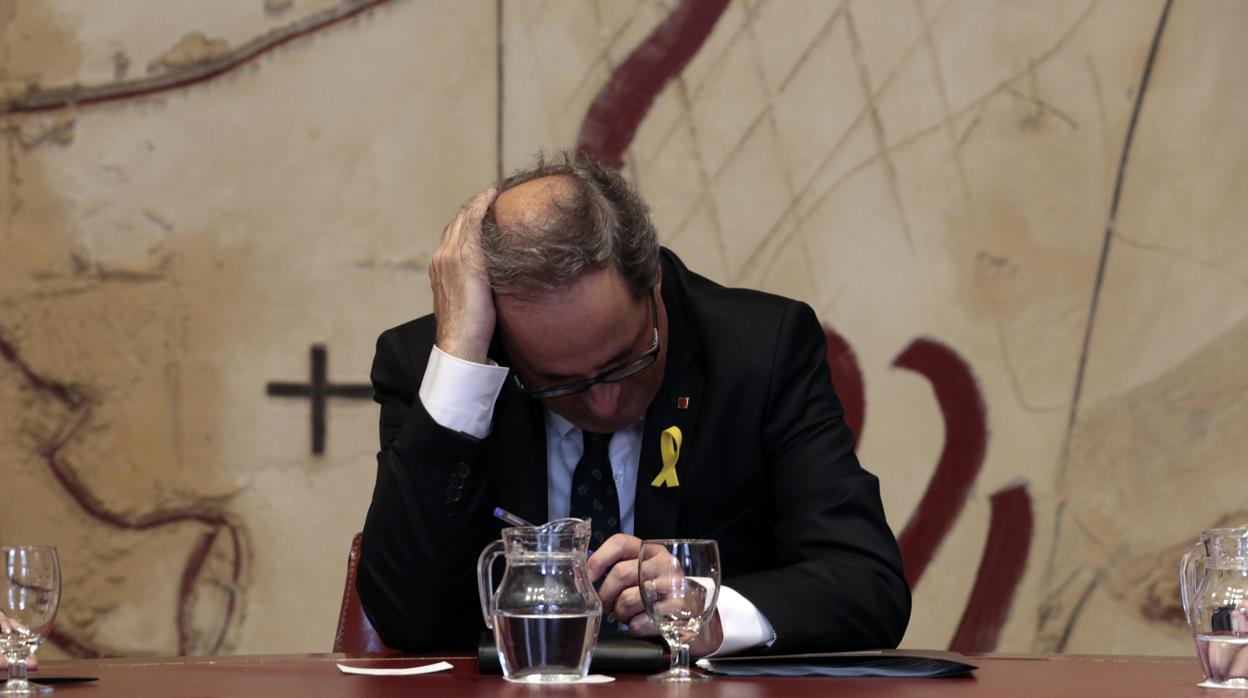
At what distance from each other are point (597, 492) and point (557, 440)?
0.11 meters

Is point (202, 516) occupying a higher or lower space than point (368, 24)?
lower

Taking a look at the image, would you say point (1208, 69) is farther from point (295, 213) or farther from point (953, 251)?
point (295, 213)

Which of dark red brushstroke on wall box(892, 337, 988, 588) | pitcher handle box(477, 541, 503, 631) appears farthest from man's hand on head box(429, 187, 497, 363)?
dark red brushstroke on wall box(892, 337, 988, 588)

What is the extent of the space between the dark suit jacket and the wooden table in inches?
8.6

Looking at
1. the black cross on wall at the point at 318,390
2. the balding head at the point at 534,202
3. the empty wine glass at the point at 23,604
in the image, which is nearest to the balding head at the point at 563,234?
the balding head at the point at 534,202

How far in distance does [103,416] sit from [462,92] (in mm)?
1004

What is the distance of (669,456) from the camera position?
2.09 metres

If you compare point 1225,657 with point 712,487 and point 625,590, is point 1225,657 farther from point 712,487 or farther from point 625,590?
point 712,487

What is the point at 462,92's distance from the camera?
3.09 metres

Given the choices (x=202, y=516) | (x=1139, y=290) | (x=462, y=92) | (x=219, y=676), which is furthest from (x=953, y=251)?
(x=219, y=676)

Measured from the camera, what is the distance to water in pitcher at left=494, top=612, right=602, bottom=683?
1.39 meters

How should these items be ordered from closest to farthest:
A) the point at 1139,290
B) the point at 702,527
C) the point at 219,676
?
1. the point at 219,676
2. the point at 702,527
3. the point at 1139,290

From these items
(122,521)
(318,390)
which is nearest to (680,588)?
(318,390)

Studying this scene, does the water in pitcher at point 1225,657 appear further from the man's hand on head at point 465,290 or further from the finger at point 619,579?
the man's hand on head at point 465,290
